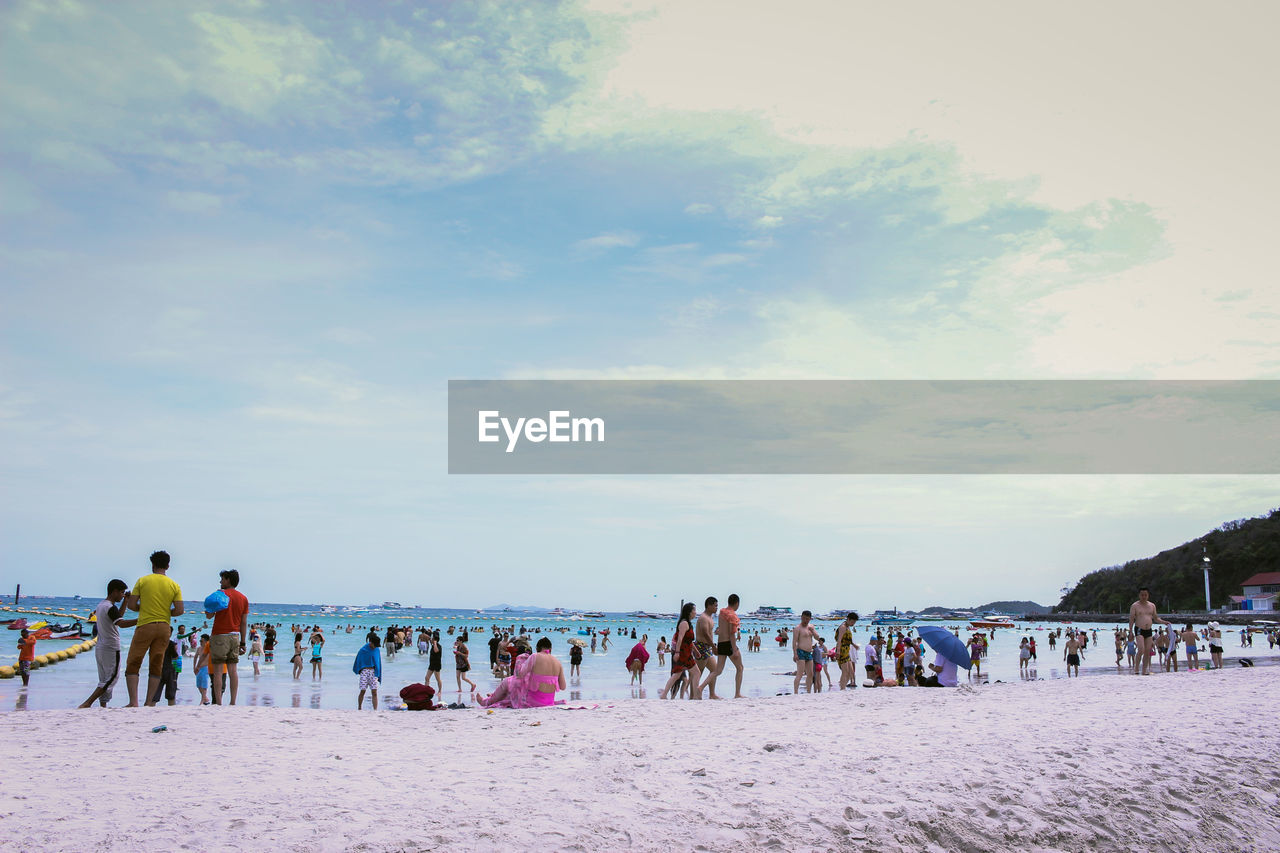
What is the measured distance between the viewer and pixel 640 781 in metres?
7.58

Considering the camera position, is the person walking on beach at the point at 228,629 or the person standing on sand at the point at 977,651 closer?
the person walking on beach at the point at 228,629

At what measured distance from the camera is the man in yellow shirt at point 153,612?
10.9 m

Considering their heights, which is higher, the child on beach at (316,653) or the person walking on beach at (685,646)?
the person walking on beach at (685,646)

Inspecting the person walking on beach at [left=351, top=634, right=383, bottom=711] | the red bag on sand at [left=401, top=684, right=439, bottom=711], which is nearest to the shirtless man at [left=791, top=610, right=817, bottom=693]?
the red bag on sand at [left=401, top=684, right=439, bottom=711]

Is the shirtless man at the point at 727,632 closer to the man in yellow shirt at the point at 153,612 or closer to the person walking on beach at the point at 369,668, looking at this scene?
the person walking on beach at the point at 369,668

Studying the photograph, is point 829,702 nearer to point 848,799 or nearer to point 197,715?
point 848,799

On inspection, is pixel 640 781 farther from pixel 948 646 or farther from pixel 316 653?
pixel 316 653

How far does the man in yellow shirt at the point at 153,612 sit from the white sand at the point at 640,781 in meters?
0.92

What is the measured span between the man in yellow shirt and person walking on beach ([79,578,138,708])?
21 cm

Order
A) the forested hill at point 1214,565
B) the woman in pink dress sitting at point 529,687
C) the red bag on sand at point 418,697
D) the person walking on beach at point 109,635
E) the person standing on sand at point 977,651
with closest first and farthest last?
the person walking on beach at point 109,635, the red bag on sand at point 418,697, the woman in pink dress sitting at point 529,687, the person standing on sand at point 977,651, the forested hill at point 1214,565

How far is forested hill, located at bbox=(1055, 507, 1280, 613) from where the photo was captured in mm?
113188

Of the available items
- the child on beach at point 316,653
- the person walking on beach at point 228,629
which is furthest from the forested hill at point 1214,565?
the person walking on beach at point 228,629

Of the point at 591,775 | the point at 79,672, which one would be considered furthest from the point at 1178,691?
the point at 79,672

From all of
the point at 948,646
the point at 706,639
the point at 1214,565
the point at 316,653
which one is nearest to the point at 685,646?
the point at 706,639
